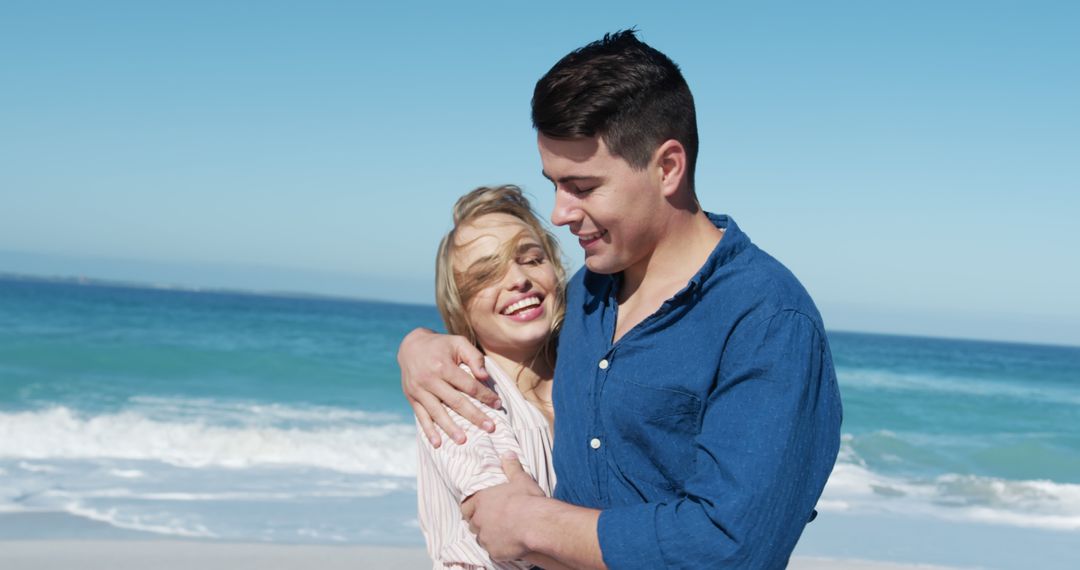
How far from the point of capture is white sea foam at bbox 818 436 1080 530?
9289 millimetres

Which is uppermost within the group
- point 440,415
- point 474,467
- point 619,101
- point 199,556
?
point 619,101

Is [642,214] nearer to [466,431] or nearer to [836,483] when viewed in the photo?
[466,431]

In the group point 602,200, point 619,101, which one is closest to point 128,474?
point 602,200

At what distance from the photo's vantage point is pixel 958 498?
1047 centimetres

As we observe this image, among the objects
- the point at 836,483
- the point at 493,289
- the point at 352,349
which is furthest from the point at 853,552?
the point at 352,349

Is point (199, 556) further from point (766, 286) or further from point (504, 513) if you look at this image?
point (766, 286)

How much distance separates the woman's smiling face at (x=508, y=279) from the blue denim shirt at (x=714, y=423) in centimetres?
60

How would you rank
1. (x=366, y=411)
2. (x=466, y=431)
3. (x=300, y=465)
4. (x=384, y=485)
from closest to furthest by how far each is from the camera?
(x=466, y=431), (x=384, y=485), (x=300, y=465), (x=366, y=411)

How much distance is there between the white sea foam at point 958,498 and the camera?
929 cm

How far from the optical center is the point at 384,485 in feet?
30.5

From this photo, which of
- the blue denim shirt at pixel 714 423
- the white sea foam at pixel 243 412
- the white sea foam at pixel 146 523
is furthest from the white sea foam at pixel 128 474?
the blue denim shirt at pixel 714 423

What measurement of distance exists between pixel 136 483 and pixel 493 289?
6.87 metres

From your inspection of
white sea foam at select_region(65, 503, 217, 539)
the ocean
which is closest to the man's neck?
the ocean

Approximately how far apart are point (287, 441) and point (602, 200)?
10298mm
